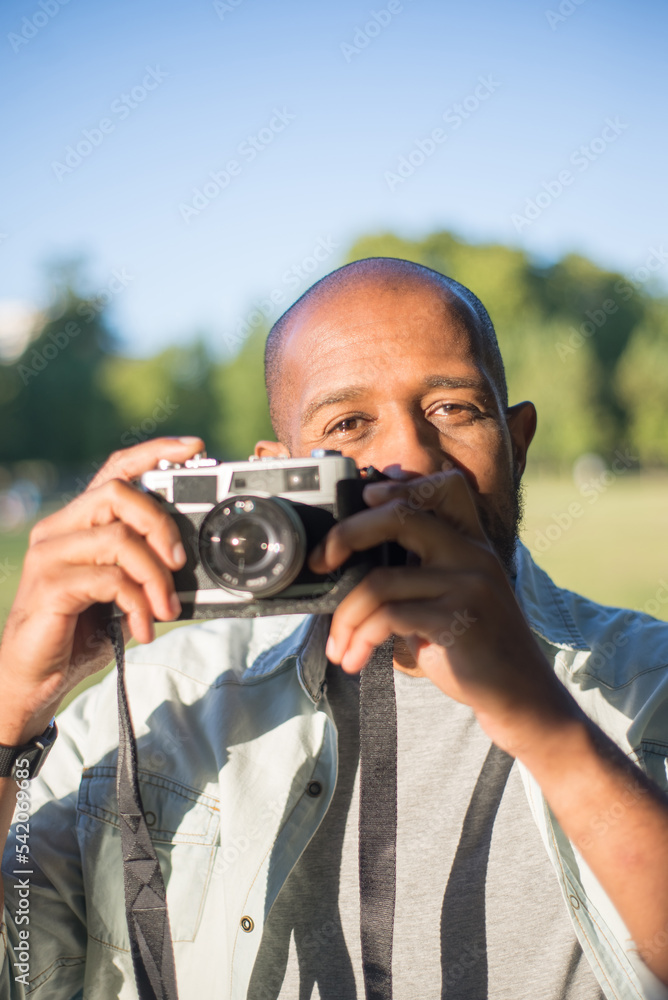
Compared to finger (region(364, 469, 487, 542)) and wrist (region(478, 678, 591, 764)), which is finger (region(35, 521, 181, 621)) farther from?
wrist (region(478, 678, 591, 764))

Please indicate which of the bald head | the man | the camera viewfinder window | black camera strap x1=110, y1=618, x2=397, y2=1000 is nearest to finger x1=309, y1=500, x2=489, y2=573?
the man

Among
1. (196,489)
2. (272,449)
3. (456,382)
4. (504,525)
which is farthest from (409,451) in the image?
(272,449)

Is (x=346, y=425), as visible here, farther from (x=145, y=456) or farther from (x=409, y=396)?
(x=145, y=456)

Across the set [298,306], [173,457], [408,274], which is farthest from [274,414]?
[173,457]

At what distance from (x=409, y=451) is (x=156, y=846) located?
1.31 m

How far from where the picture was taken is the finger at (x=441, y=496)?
6.01ft

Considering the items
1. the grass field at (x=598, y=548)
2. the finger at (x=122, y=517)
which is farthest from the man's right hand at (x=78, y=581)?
the grass field at (x=598, y=548)

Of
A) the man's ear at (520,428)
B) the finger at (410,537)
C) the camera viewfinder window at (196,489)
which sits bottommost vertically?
the finger at (410,537)

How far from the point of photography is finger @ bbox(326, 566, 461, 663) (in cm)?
175

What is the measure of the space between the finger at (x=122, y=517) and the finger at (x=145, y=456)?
5.8 inches

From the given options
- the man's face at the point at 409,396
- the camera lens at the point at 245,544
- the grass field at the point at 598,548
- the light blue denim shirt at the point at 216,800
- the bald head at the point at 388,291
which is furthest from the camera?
the grass field at the point at 598,548

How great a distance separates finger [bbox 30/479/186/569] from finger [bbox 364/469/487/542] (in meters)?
0.46

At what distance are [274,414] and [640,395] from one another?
5350cm

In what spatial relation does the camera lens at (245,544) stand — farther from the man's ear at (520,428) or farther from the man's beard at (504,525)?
the man's ear at (520,428)
